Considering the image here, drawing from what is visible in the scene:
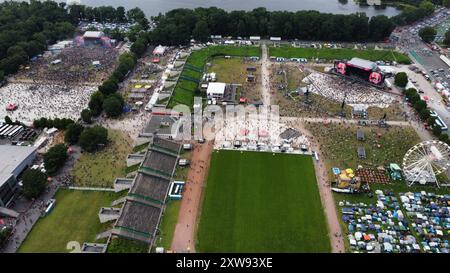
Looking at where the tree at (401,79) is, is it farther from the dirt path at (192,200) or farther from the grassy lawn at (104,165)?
the grassy lawn at (104,165)

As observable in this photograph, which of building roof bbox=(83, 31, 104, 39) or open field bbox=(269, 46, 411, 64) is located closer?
open field bbox=(269, 46, 411, 64)

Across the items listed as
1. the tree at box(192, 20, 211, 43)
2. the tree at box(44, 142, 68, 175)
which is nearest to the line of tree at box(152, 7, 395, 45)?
the tree at box(192, 20, 211, 43)

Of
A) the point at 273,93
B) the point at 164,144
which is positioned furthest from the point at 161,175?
the point at 273,93

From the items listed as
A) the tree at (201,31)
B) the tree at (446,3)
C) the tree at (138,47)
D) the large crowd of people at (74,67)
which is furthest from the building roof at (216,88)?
the tree at (446,3)

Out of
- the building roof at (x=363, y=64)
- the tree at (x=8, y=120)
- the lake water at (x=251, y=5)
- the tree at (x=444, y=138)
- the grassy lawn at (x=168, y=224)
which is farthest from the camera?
the lake water at (x=251, y=5)

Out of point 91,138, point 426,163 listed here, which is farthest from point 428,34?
point 91,138

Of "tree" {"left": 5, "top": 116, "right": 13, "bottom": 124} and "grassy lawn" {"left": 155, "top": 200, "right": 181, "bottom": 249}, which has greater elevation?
"tree" {"left": 5, "top": 116, "right": 13, "bottom": 124}

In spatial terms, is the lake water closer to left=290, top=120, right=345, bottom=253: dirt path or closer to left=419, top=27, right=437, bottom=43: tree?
left=419, top=27, right=437, bottom=43: tree

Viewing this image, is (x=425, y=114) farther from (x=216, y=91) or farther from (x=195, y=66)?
(x=195, y=66)
